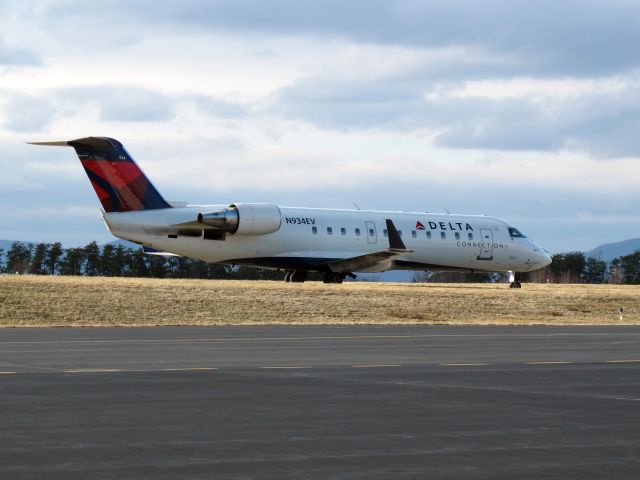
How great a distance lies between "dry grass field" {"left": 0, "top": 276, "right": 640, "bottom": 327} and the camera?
36719 mm

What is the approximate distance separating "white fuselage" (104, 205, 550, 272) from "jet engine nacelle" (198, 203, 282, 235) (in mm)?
351

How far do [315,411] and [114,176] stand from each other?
115ft

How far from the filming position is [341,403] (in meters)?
14.7

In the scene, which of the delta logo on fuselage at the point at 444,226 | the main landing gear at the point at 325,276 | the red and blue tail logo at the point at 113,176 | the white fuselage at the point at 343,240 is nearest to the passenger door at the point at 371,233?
the white fuselage at the point at 343,240

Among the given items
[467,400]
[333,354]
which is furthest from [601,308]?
[467,400]

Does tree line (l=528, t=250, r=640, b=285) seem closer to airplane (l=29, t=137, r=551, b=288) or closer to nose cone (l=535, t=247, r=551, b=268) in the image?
nose cone (l=535, t=247, r=551, b=268)

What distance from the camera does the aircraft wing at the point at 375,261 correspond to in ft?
170

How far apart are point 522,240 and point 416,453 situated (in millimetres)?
47699

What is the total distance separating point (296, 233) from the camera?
166ft

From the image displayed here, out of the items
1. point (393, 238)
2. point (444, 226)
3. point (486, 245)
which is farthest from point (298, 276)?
point (486, 245)

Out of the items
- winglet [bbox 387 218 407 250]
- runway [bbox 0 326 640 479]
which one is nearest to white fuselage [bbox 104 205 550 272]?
winglet [bbox 387 218 407 250]

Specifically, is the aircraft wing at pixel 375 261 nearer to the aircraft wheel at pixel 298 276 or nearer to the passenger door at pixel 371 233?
the passenger door at pixel 371 233

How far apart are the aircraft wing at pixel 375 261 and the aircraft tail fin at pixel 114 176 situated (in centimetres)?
906

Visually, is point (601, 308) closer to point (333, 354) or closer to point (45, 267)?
point (333, 354)
